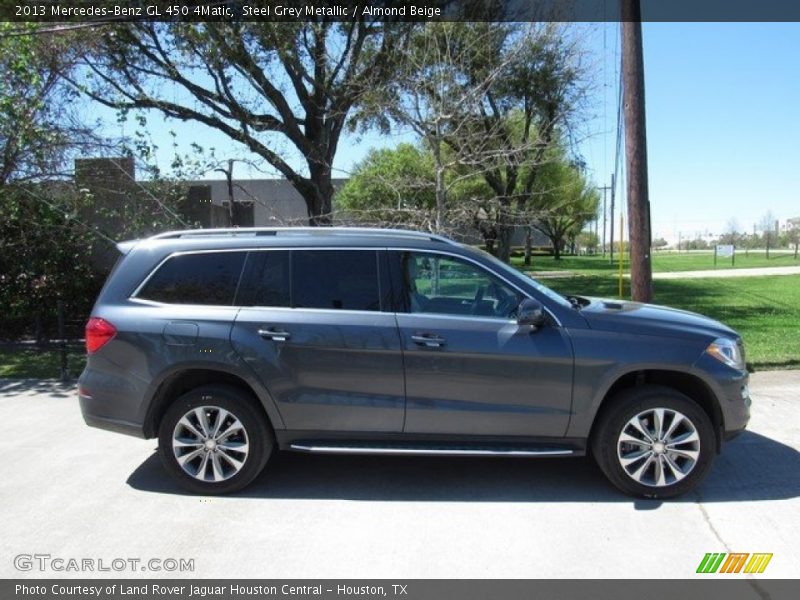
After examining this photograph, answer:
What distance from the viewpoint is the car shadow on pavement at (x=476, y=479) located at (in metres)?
4.65

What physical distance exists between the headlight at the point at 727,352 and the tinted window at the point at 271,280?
2.99 meters

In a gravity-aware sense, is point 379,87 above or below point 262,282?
above

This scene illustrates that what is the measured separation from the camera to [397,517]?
4.31m

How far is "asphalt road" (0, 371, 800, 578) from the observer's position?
370cm

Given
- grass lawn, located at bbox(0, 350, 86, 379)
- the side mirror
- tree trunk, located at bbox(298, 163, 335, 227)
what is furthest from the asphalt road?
tree trunk, located at bbox(298, 163, 335, 227)

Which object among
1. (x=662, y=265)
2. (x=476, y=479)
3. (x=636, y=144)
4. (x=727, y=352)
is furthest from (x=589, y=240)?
(x=476, y=479)

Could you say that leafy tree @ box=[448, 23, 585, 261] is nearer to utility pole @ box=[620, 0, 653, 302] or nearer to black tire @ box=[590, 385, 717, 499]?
utility pole @ box=[620, 0, 653, 302]

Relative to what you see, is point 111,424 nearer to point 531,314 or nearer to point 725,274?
point 531,314

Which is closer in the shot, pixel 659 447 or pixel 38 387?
pixel 659 447

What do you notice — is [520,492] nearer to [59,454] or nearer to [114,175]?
[59,454]

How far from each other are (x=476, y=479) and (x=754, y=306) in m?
13.8
